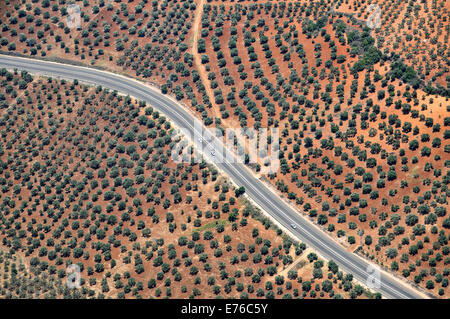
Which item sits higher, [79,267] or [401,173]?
[401,173]

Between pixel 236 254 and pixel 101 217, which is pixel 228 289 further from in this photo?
pixel 101 217

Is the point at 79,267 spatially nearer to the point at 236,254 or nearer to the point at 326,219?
the point at 236,254

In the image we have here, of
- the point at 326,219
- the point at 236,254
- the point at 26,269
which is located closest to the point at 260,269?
the point at 236,254

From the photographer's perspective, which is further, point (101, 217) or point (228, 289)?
point (101, 217)

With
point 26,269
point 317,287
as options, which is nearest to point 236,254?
point 317,287

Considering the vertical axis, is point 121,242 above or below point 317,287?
above

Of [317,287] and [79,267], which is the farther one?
[79,267]

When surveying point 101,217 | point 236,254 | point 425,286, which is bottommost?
point 425,286

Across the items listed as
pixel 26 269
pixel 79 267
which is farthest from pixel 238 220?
pixel 26 269
